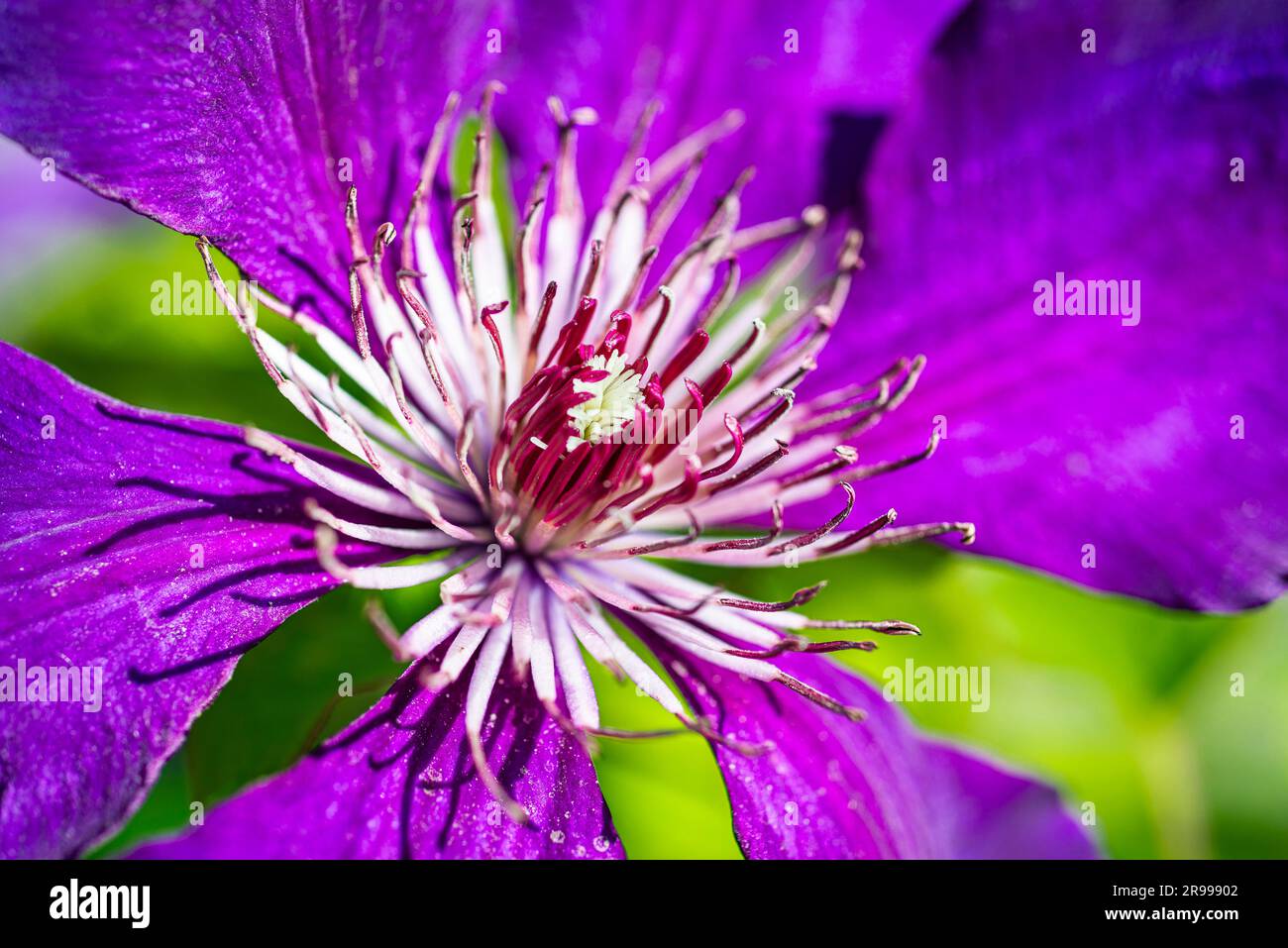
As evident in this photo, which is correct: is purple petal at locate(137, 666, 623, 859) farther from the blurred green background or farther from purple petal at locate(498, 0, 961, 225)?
purple petal at locate(498, 0, 961, 225)

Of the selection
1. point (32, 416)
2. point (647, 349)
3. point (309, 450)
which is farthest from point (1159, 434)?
point (32, 416)

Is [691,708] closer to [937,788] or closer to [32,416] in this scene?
[937,788]

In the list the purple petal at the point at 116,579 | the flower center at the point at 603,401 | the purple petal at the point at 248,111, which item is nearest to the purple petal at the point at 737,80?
the purple petal at the point at 248,111

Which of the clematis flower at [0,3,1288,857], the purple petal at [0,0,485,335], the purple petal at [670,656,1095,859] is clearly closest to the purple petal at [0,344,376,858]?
the clematis flower at [0,3,1288,857]

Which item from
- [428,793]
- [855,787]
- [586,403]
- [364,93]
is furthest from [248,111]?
[855,787]

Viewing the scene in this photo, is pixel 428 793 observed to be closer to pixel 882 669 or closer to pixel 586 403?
pixel 586 403
